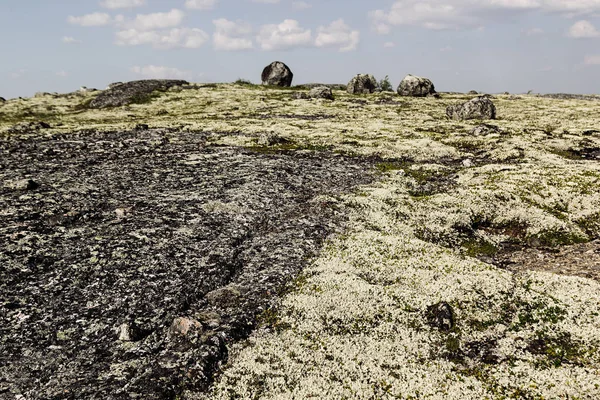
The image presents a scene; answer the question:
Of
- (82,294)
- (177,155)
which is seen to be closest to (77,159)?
(177,155)

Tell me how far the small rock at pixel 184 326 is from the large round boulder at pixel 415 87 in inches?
3548

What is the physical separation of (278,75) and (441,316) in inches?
4097

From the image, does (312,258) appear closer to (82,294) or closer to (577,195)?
(82,294)

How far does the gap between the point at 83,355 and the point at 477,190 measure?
24395mm

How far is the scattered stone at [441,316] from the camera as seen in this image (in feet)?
49.2

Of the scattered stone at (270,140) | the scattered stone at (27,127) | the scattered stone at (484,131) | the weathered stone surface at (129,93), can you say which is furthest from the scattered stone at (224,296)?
the weathered stone surface at (129,93)

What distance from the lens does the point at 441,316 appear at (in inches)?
602

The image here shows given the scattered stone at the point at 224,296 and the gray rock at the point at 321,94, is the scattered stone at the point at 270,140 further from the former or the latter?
the gray rock at the point at 321,94

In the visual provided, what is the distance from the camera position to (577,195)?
27.1m

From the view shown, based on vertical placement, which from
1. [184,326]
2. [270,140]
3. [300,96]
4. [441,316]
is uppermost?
[300,96]

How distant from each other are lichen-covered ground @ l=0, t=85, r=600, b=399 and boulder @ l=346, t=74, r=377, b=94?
2432 inches

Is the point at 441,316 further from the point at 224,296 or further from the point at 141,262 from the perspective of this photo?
the point at 141,262

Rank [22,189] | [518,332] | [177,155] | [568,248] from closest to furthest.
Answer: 1. [518,332]
2. [568,248]
3. [22,189]
4. [177,155]

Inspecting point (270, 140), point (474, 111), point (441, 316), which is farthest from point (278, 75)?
point (441, 316)
